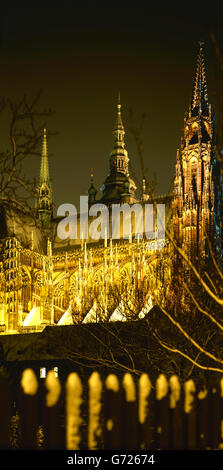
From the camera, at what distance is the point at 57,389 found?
26.8ft

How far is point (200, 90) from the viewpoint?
5881cm

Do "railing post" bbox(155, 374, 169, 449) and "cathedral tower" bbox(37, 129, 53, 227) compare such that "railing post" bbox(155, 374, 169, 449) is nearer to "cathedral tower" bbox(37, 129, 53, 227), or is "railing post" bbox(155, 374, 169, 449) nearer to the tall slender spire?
"cathedral tower" bbox(37, 129, 53, 227)

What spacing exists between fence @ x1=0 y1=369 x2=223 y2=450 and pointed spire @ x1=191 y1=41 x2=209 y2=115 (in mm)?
49912

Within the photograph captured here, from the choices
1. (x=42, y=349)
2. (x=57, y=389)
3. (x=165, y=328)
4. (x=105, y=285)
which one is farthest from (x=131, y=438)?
(x=105, y=285)

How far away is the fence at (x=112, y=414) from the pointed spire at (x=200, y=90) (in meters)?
49.9

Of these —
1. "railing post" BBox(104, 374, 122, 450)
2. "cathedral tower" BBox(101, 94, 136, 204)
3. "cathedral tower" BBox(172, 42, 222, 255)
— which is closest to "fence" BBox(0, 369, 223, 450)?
"railing post" BBox(104, 374, 122, 450)

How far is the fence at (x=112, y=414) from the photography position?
8109 mm

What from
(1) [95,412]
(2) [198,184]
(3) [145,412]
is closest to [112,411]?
(1) [95,412]

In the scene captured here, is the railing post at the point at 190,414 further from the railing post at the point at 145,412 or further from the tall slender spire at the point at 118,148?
the tall slender spire at the point at 118,148

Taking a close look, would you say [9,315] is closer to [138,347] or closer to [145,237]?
[145,237]

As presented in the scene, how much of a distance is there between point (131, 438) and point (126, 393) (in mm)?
713

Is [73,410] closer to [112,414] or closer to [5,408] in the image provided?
[112,414]

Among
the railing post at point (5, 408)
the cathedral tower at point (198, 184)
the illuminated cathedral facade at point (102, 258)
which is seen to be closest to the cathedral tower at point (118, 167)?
the illuminated cathedral facade at point (102, 258)
